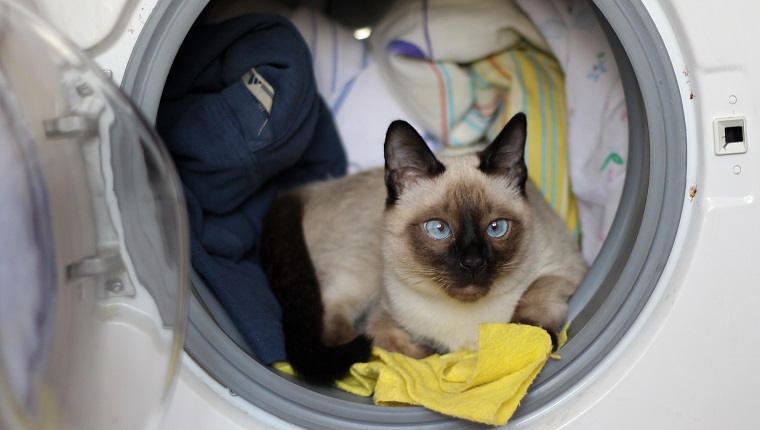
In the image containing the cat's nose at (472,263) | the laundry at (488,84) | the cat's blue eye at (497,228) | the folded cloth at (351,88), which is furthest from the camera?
the folded cloth at (351,88)

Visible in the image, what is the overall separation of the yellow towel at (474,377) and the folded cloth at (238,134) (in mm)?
265

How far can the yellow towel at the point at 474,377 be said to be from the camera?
149 centimetres

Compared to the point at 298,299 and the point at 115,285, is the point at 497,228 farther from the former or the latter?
the point at 115,285

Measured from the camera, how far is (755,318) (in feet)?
4.75

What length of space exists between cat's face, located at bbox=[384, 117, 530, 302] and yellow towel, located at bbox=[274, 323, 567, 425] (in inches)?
5.7

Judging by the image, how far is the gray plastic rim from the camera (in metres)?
1.43

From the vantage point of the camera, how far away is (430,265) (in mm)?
1697

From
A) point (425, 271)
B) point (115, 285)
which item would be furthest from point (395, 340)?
point (115, 285)

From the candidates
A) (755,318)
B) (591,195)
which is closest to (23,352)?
(755,318)

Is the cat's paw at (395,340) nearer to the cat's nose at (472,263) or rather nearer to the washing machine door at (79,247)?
the cat's nose at (472,263)

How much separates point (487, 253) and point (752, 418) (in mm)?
629

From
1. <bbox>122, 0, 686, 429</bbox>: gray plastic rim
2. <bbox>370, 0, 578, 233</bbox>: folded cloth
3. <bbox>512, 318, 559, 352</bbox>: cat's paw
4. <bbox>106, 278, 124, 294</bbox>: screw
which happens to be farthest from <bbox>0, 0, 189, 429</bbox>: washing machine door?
<bbox>370, 0, 578, 233</bbox>: folded cloth

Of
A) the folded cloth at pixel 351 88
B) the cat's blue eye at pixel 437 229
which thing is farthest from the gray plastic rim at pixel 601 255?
the folded cloth at pixel 351 88

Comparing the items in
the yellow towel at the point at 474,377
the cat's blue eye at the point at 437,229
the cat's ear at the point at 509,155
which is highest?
the cat's ear at the point at 509,155
